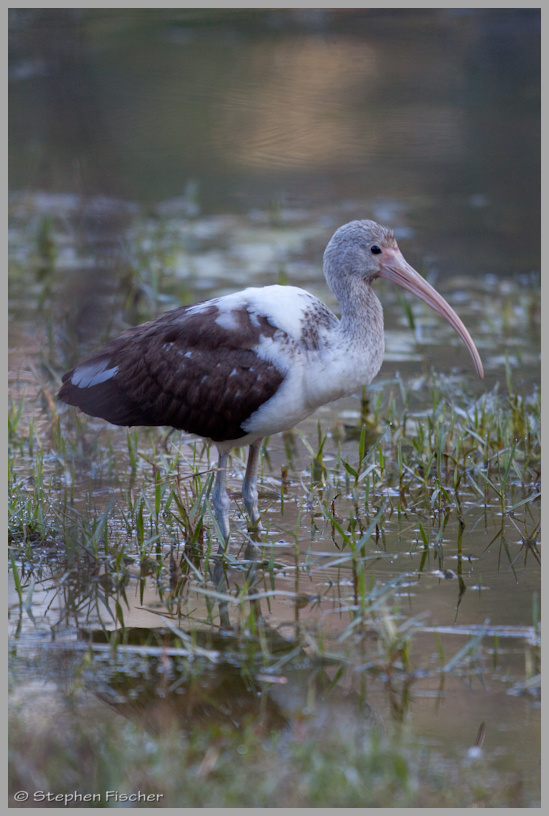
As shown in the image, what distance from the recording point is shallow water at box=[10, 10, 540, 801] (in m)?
4.60

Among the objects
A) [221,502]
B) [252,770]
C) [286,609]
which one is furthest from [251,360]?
[252,770]

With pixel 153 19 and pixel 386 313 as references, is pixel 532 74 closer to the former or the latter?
pixel 153 19

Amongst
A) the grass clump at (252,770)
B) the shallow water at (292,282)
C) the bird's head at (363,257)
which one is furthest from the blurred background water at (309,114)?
the grass clump at (252,770)

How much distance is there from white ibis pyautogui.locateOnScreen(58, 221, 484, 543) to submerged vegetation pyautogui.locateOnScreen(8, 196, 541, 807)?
28cm

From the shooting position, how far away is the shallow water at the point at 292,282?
460 cm

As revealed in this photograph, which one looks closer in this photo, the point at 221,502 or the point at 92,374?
the point at 221,502

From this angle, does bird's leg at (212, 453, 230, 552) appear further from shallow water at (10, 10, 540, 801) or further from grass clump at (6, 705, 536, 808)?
grass clump at (6, 705, 536, 808)

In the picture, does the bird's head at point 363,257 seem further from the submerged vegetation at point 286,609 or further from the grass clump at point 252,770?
the grass clump at point 252,770

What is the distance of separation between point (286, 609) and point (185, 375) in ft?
4.46

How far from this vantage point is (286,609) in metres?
5.19

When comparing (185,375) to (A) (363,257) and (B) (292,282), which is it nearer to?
(A) (363,257)

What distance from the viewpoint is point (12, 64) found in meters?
15.0

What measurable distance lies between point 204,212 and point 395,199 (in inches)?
85.7

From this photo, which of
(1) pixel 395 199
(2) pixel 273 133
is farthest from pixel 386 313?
(2) pixel 273 133
